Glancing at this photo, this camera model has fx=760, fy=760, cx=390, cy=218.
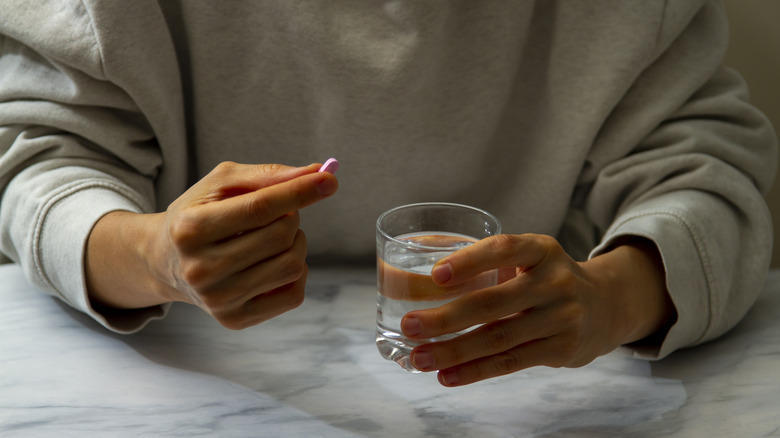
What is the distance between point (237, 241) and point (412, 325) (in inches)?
6.9

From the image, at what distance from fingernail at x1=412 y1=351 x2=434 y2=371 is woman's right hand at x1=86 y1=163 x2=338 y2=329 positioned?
5.1 inches

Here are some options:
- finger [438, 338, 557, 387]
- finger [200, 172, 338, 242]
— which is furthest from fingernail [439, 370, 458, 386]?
finger [200, 172, 338, 242]

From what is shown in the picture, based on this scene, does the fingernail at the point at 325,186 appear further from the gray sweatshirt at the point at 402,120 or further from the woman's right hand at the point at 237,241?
the gray sweatshirt at the point at 402,120

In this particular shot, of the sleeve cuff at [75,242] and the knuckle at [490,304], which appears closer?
the knuckle at [490,304]

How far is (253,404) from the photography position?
0.77 metres

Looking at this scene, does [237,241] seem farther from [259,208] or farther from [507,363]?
[507,363]

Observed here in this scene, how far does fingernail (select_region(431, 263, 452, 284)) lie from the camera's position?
2.19 ft

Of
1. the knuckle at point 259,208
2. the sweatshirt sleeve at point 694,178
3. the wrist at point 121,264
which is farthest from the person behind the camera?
the sweatshirt sleeve at point 694,178

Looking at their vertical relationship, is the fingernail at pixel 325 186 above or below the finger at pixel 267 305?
above

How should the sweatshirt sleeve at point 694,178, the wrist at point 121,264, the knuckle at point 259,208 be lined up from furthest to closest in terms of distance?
the sweatshirt sleeve at point 694,178 → the wrist at point 121,264 → the knuckle at point 259,208

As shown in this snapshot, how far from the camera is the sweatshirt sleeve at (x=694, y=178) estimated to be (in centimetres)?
90

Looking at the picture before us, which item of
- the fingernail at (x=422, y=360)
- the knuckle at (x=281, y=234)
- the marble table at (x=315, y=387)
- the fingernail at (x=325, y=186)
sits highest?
the fingernail at (x=325, y=186)

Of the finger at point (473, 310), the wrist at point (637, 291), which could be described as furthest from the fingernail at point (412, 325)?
the wrist at point (637, 291)

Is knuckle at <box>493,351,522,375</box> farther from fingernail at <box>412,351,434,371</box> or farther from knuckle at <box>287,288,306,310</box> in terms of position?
knuckle at <box>287,288,306,310</box>
